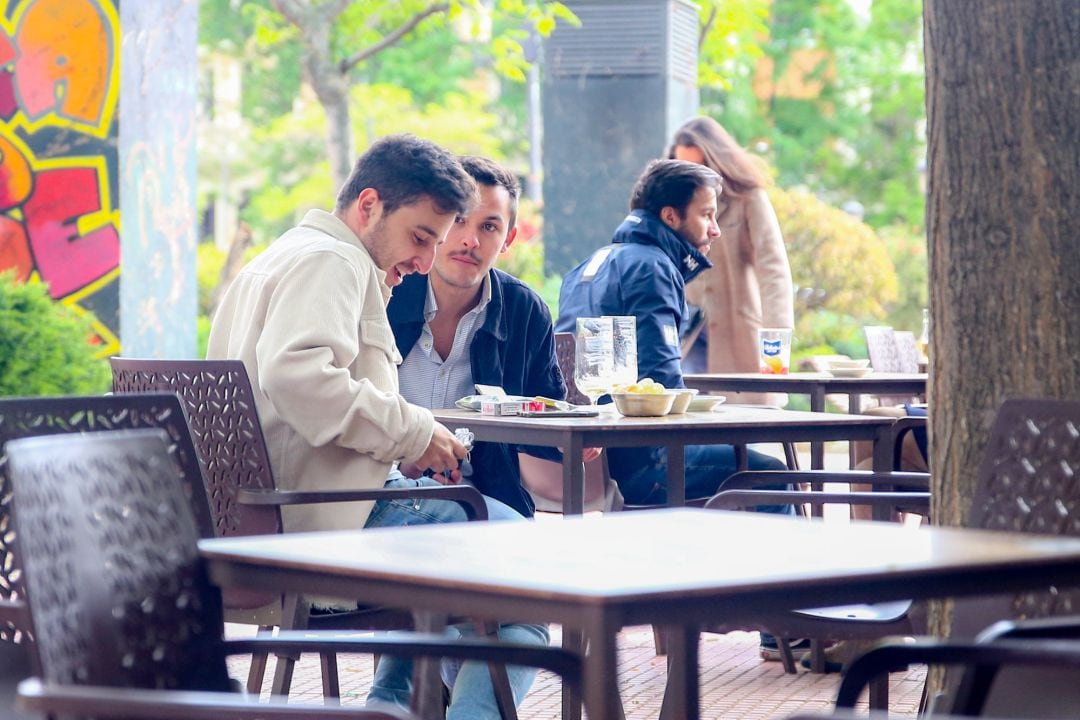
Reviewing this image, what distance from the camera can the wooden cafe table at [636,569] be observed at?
5.81ft

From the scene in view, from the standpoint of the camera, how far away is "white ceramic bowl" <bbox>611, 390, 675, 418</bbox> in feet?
15.1

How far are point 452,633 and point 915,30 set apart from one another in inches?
1040

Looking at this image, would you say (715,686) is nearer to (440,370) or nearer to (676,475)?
(676,475)

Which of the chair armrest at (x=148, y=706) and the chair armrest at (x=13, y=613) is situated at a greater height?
the chair armrest at (x=148, y=706)

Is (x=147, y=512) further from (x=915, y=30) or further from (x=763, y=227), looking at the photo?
(x=915, y=30)

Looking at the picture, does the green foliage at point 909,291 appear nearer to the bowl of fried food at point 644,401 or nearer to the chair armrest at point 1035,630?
the bowl of fried food at point 644,401

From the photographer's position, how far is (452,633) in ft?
13.0

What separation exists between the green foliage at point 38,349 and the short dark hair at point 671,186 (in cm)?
425

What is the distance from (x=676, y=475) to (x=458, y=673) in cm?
108

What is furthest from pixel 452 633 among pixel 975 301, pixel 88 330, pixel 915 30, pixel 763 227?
pixel 915 30

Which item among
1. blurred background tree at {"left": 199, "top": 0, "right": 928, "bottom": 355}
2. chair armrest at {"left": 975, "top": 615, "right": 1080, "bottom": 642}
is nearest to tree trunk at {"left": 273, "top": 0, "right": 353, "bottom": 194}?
blurred background tree at {"left": 199, "top": 0, "right": 928, "bottom": 355}

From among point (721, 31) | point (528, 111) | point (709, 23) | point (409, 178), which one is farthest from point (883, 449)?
point (528, 111)

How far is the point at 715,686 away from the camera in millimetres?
5422

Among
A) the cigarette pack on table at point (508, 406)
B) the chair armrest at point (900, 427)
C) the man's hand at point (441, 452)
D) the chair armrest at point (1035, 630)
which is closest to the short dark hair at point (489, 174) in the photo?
the cigarette pack on table at point (508, 406)
